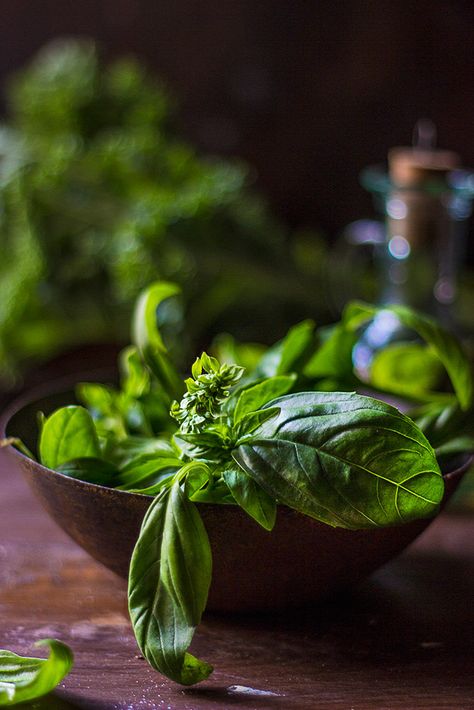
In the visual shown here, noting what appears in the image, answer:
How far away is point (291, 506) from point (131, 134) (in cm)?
94

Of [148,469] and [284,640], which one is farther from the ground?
[148,469]

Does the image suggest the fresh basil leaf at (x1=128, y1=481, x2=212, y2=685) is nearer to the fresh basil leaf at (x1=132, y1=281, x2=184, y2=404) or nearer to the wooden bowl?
the wooden bowl

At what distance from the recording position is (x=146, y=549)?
50 cm

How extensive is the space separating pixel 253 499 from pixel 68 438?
0.14 m

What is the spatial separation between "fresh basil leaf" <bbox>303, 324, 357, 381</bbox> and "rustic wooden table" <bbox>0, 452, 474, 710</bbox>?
15 cm

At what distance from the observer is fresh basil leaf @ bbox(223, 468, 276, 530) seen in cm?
49

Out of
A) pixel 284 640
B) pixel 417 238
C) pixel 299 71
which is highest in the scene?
pixel 299 71

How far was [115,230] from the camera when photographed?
4.09 feet

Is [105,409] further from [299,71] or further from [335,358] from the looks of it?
[299,71]

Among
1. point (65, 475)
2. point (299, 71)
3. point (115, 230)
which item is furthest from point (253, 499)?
point (299, 71)

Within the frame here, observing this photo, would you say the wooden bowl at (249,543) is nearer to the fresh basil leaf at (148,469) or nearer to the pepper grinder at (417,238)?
the fresh basil leaf at (148,469)

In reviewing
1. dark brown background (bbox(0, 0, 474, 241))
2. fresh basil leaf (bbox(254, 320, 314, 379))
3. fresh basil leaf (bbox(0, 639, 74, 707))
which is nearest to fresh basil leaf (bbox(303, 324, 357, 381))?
fresh basil leaf (bbox(254, 320, 314, 379))

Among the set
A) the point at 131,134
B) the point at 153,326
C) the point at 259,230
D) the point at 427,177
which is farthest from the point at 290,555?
the point at 131,134

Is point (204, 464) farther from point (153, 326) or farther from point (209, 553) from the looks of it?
point (153, 326)
